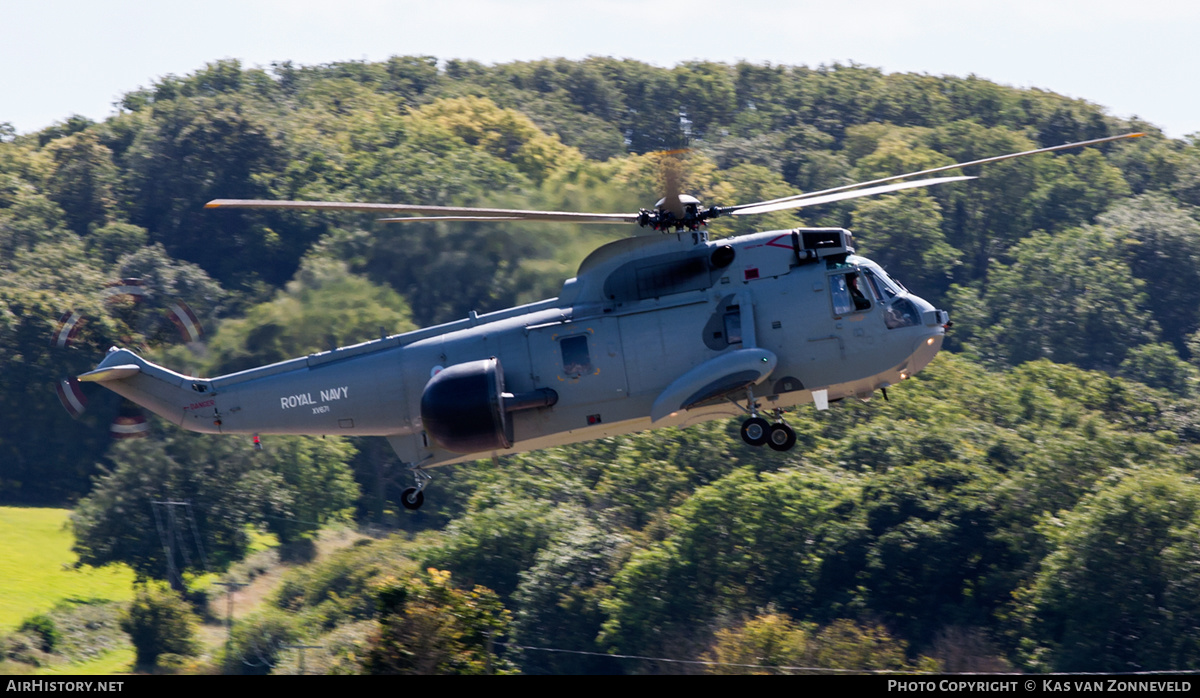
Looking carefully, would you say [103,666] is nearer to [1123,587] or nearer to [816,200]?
[816,200]

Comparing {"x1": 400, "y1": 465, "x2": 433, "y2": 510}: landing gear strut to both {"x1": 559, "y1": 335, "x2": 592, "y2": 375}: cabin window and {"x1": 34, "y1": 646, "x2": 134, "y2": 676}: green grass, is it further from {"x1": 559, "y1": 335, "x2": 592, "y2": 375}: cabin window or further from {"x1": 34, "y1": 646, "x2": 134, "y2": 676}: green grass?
{"x1": 34, "y1": 646, "x2": 134, "y2": 676}: green grass

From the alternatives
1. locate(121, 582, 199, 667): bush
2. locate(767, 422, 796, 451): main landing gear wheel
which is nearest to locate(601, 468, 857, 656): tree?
locate(121, 582, 199, 667): bush

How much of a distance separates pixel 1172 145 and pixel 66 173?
83.1m

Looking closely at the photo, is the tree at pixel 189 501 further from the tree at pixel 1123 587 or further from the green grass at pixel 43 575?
the tree at pixel 1123 587

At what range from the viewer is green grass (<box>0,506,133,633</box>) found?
142ft

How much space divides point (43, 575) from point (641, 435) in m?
23.6

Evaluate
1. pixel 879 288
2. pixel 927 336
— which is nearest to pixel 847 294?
pixel 879 288

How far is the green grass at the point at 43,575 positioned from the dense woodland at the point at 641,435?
1.02 m

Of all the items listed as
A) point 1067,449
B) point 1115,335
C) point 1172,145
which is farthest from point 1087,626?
point 1172,145

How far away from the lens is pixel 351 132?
291ft

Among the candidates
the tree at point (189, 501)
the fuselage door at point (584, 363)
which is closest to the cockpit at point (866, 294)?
the fuselage door at point (584, 363)

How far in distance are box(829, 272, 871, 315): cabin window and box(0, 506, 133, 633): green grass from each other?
31966mm

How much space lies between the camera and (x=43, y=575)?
151 feet

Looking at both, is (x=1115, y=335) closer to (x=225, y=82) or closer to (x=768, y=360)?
(x=768, y=360)
